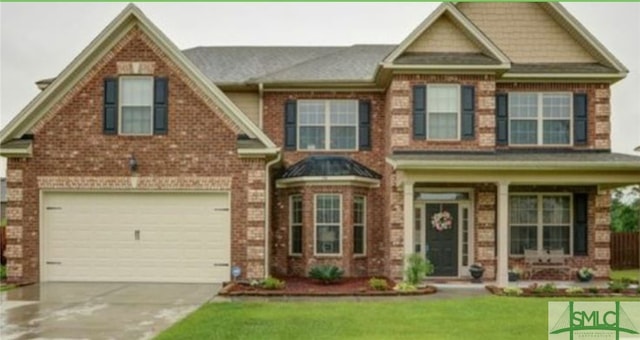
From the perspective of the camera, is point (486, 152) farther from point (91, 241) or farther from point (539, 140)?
point (91, 241)

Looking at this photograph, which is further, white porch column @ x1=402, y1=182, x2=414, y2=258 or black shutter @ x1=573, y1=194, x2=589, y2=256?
black shutter @ x1=573, y1=194, x2=589, y2=256

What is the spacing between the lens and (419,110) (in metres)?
19.0

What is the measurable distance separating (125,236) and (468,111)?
8.90 m

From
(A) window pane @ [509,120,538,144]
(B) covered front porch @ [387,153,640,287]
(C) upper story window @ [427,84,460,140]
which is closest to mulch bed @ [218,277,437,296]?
(B) covered front porch @ [387,153,640,287]

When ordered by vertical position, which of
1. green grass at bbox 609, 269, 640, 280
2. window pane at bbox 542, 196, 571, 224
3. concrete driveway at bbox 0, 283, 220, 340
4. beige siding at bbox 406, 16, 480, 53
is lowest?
green grass at bbox 609, 269, 640, 280

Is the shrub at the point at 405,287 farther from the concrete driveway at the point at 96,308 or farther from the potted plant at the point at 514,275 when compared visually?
the concrete driveway at the point at 96,308

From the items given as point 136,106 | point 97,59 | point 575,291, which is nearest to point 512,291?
point 575,291

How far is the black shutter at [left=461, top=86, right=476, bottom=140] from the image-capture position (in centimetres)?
1892

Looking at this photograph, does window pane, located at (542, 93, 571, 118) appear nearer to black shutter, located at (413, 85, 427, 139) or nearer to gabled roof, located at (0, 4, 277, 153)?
black shutter, located at (413, 85, 427, 139)

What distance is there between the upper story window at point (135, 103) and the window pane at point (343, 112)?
204 inches

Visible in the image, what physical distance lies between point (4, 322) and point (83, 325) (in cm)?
137

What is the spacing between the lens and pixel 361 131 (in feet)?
68.6

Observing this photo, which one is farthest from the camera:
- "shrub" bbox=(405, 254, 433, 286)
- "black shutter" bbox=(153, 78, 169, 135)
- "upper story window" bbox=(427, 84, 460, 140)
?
"upper story window" bbox=(427, 84, 460, 140)

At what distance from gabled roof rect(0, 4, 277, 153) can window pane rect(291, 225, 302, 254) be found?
3.60m
